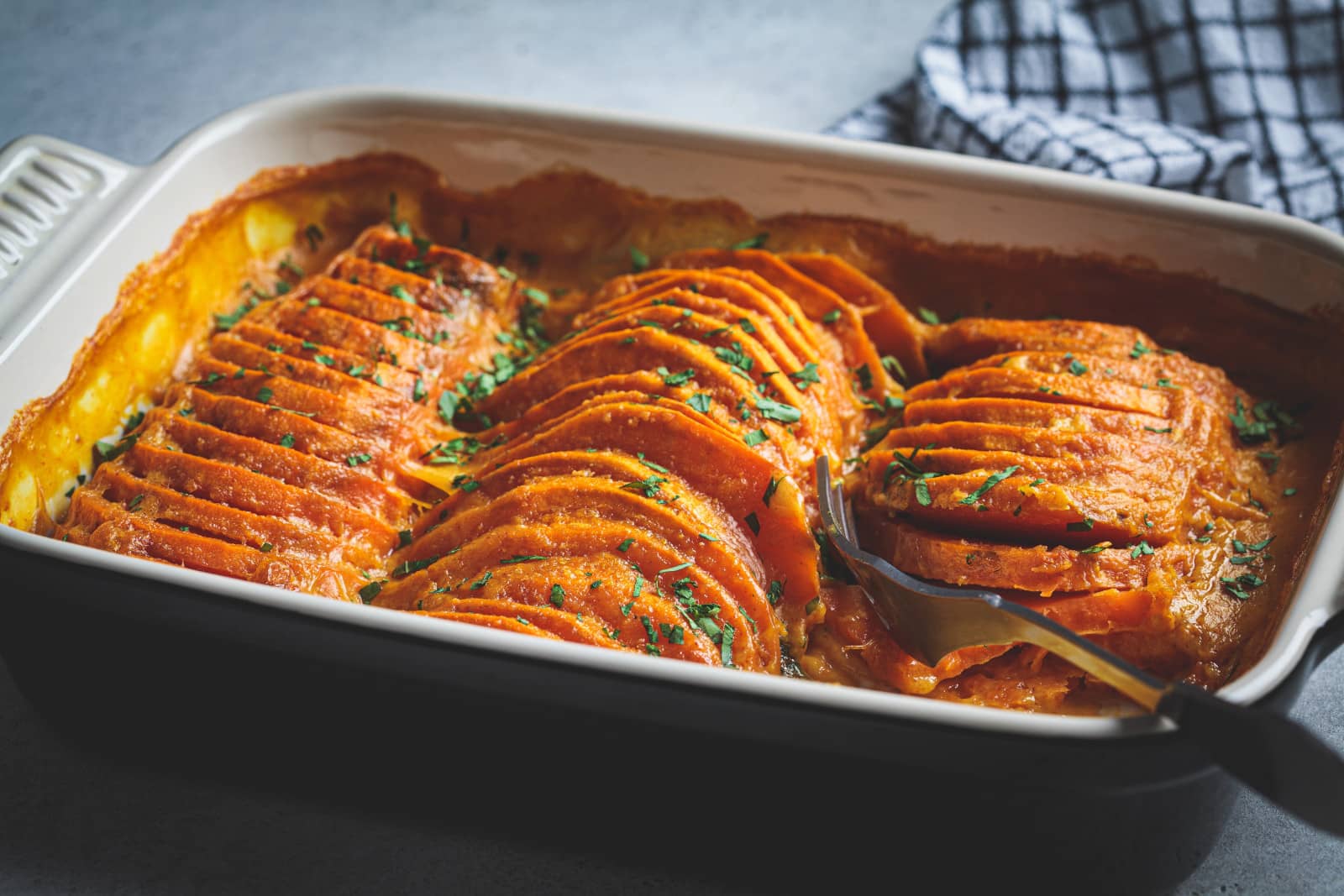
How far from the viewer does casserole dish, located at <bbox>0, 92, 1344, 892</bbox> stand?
2.31 meters

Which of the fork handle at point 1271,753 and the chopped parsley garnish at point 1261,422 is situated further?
the chopped parsley garnish at point 1261,422

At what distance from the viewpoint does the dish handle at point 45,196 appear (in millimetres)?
3367

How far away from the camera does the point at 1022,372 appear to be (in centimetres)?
327

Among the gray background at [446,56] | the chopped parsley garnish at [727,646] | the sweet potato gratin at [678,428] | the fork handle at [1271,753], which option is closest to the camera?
the fork handle at [1271,753]

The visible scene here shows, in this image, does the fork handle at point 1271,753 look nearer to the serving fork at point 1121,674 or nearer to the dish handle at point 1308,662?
the serving fork at point 1121,674

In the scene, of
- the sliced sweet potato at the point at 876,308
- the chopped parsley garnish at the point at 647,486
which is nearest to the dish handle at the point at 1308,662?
the chopped parsley garnish at the point at 647,486

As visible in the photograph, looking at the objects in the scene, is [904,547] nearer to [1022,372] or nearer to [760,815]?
[1022,372]

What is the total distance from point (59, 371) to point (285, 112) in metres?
1.05

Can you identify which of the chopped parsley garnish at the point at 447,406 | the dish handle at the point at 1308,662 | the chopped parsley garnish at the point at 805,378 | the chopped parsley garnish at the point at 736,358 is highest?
the chopped parsley garnish at the point at 736,358

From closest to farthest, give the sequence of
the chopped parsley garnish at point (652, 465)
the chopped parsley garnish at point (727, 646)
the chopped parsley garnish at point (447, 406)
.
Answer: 1. the chopped parsley garnish at point (727, 646)
2. the chopped parsley garnish at point (652, 465)
3. the chopped parsley garnish at point (447, 406)

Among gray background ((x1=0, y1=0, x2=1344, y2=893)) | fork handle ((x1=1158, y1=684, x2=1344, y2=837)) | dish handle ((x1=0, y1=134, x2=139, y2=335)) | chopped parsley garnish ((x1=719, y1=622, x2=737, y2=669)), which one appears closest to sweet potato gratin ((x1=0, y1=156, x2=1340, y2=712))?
chopped parsley garnish ((x1=719, y1=622, x2=737, y2=669))

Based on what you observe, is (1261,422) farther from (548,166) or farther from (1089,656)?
(548,166)

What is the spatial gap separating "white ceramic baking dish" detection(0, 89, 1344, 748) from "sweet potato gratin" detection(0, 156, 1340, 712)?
7 cm

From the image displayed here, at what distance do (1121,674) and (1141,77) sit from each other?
3.13 metres
